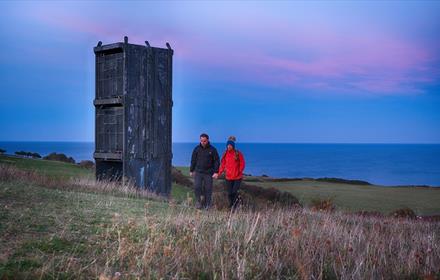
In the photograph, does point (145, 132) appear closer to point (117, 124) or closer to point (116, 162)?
point (117, 124)

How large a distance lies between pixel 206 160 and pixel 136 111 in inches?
166

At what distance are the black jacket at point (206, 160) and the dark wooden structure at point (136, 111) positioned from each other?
3680 millimetres

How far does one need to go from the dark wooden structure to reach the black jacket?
368 cm

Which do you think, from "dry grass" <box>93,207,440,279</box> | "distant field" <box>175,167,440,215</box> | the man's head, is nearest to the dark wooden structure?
the man's head

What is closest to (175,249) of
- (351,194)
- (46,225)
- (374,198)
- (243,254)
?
(243,254)

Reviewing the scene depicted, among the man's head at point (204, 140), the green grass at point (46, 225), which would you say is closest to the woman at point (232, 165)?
the man's head at point (204, 140)

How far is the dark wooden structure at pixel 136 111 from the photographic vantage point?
1708 cm

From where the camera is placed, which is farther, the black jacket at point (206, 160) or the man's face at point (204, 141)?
the black jacket at point (206, 160)

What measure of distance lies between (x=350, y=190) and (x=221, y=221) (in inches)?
864

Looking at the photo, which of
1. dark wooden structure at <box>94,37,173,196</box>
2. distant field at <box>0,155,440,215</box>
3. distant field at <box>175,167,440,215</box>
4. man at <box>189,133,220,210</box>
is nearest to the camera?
man at <box>189,133,220,210</box>

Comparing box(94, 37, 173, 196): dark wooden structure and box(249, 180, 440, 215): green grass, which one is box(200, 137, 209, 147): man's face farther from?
box(249, 180, 440, 215): green grass

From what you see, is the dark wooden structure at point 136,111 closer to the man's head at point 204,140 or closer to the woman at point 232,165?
the man's head at point 204,140

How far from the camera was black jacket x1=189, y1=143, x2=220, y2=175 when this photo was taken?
1414 centimetres

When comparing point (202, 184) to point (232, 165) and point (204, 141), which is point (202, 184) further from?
point (204, 141)
